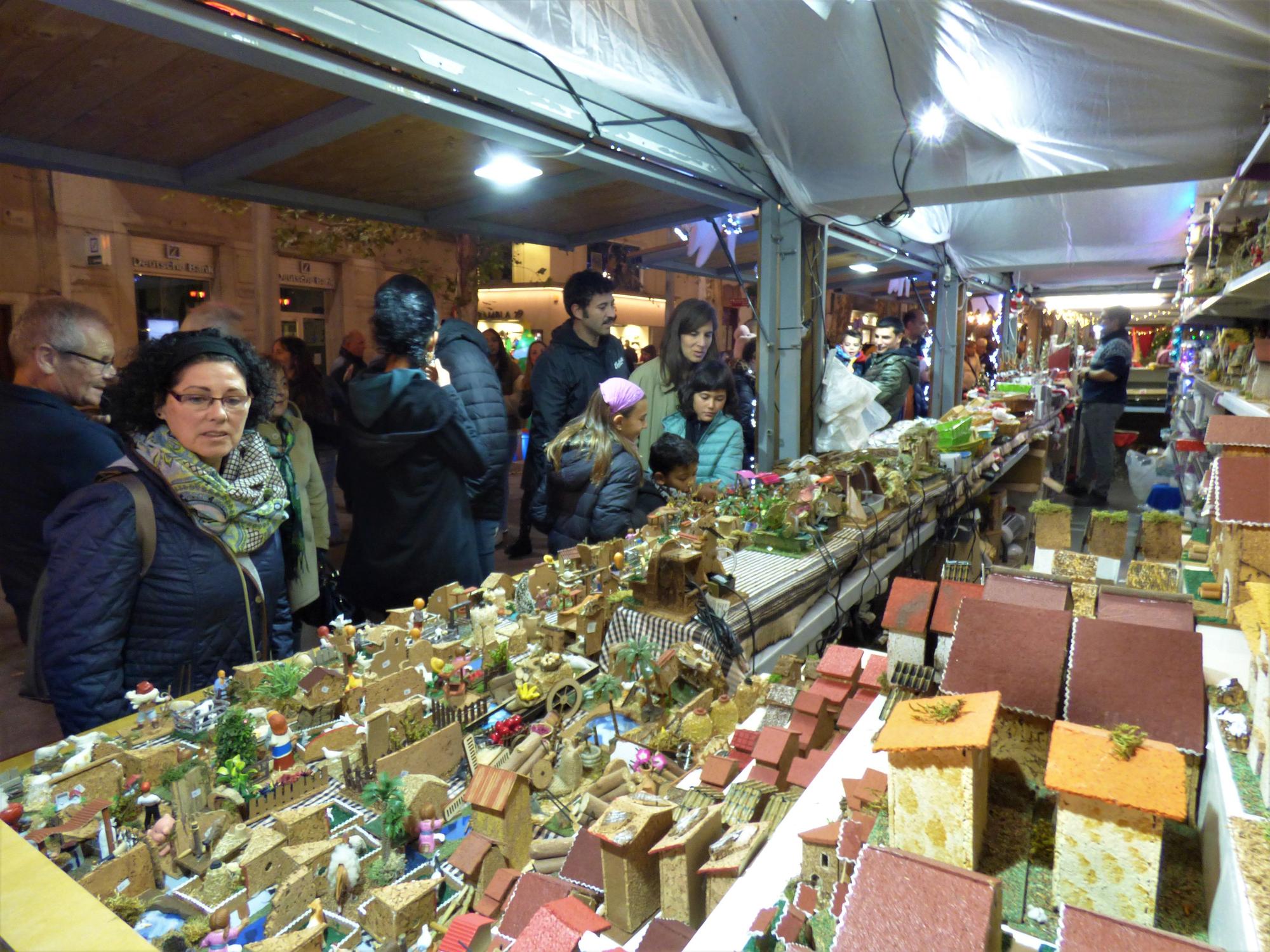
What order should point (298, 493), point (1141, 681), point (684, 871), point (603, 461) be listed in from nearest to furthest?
point (1141, 681)
point (684, 871)
point (298, 493)
point (603, 461)

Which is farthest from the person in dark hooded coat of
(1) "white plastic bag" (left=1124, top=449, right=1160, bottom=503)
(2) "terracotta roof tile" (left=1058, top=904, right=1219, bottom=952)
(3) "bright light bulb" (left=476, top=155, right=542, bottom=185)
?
(1) "white plastic bag" (left=1124, top=449, right=1160, bottom=503)

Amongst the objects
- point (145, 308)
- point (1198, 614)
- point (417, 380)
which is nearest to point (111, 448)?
point (417, 380)

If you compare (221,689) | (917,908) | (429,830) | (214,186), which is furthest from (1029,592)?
(214,186)

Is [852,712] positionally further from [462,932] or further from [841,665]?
[462,932]

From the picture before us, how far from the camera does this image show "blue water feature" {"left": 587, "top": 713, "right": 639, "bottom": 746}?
5.62ft

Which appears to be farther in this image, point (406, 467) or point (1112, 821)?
point (406, 467)

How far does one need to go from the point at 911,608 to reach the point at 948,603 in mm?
67

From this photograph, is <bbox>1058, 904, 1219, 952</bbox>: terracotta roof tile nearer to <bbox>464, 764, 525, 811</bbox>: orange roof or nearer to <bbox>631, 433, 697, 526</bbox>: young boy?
<bbox>464, 764, 525, 811</bbox>: orange roof

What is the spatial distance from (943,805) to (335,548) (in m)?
5.25

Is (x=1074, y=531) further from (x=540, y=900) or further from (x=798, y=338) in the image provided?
(x=540, y=900)

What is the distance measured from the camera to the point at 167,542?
1814 millimetres

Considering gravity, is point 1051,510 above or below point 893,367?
below

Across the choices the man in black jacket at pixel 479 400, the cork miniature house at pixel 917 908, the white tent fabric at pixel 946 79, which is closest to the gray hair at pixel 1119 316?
the white tent fabric at pixel 946 79

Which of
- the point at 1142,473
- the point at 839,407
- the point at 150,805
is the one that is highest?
the point at 839,407
